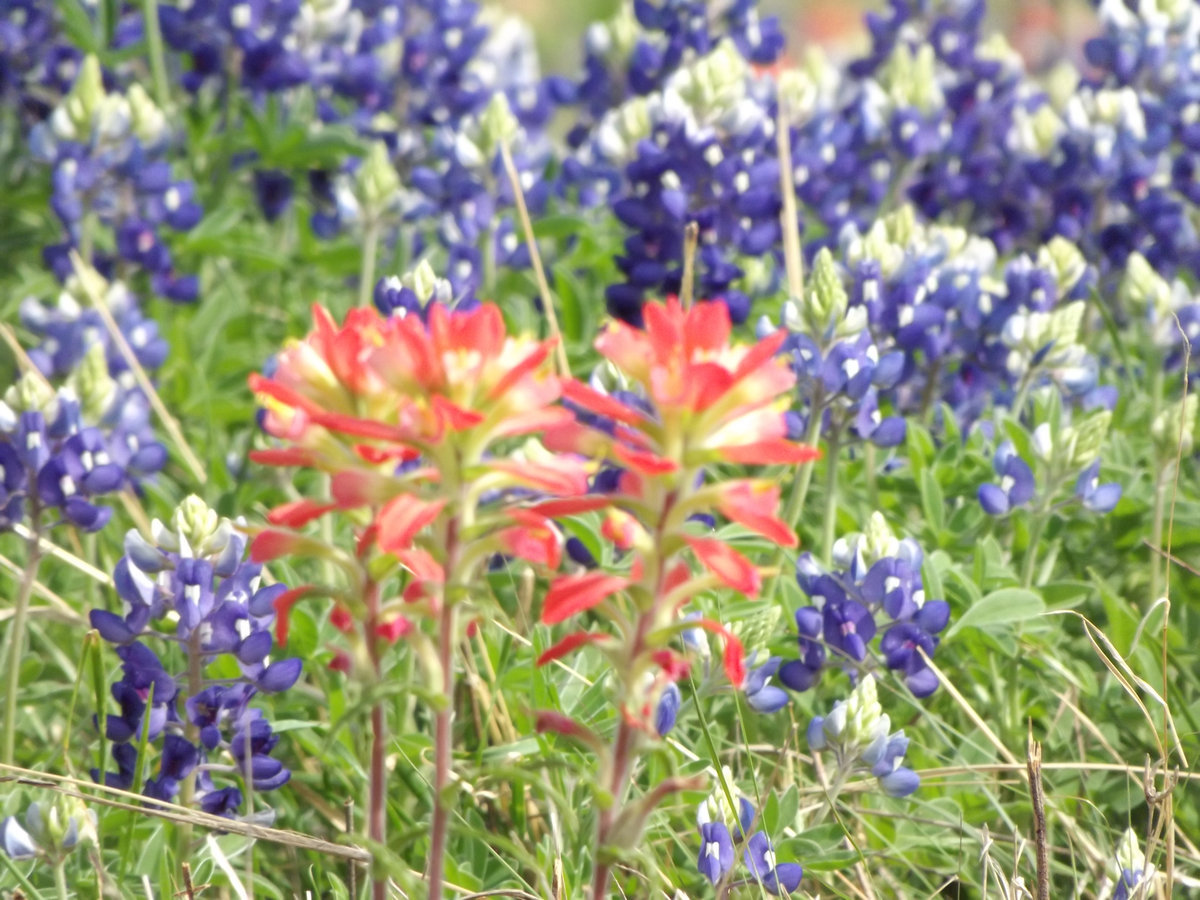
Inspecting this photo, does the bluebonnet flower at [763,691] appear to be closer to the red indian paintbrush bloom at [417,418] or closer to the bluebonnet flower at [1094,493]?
the bluebonnet flower at [1094,493]

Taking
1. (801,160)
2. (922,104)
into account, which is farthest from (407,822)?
(922,104)

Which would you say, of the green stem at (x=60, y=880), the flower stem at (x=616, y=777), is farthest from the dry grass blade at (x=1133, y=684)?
the green stem at (x=60, y=880)

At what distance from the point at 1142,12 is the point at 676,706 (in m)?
2.99

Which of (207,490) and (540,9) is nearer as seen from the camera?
(207,490)

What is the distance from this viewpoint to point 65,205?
336 centimetres

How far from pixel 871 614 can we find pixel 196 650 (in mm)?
945

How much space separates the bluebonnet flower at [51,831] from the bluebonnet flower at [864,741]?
0.94 m

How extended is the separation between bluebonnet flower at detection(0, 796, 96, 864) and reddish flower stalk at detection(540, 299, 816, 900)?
822mm

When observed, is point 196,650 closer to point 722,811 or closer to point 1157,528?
point 722,811

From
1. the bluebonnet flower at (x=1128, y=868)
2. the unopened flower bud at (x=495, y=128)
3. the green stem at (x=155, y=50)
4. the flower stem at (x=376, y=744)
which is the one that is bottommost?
the bluebonnet flower at (x=1128, y=868)

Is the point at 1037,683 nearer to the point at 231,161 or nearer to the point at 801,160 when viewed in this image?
the point at 801,160

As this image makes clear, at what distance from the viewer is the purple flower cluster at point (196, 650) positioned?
1.93 meters

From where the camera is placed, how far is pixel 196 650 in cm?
193

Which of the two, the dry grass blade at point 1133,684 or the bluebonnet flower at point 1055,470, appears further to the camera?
the bluebonnet flower at point 1055,470
